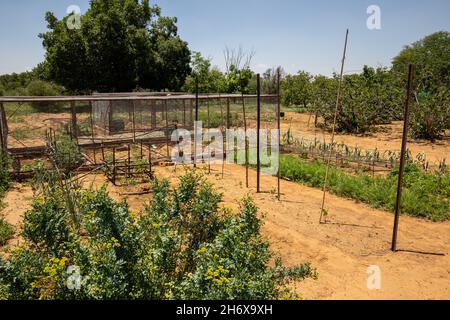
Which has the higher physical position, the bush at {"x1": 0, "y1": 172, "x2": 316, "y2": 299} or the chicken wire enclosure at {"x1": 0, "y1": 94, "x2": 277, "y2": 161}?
the chicken wire enclosure at {"x1": 0, "y1": 94, "x2": 277, "y2": 161}

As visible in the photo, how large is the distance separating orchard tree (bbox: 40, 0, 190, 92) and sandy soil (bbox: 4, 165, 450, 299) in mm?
17016

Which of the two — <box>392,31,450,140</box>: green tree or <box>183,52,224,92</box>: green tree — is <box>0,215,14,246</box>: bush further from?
<box>183,52,224,92</box>: green tree

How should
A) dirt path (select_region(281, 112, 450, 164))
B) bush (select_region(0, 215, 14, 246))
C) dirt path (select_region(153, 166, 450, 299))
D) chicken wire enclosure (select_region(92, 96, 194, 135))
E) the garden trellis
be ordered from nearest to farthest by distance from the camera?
1. dirt path (select_region(153, 166, 450, 299))
2. bush (select_region(0, 215, 14, 246))
3. the garden trellis
4. dirt path (select_region(281, 112, 450, 164))
5. chicken wire enclosure (select_region(92, 96, 194, 135))

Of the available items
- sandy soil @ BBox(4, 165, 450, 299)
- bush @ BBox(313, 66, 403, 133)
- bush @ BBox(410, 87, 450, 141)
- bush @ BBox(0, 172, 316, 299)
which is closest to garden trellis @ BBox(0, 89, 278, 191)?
A: sandy soil @ BBox(4, 165, 450, 299)

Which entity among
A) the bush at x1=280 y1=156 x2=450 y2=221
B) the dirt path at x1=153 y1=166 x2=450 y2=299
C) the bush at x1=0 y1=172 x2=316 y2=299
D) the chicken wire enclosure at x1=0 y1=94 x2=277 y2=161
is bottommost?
the dirt path at x1=153 y1=166 x2=450 y2=299

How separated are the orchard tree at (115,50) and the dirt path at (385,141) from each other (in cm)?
1027

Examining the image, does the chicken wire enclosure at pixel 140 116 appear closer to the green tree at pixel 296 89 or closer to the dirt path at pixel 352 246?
the dirt path at pixel 352 246

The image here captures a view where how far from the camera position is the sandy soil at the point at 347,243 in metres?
4.60

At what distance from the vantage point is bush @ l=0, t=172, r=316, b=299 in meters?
3.17

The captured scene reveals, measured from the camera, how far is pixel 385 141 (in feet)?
50.1

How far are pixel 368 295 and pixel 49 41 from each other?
26.3 meters

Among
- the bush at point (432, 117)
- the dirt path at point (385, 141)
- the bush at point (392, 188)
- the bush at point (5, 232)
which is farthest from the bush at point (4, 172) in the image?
the bush at point (432, 117)

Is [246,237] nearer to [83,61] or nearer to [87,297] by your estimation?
[87,297]

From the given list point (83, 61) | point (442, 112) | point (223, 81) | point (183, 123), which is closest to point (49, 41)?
point (83, 61)
